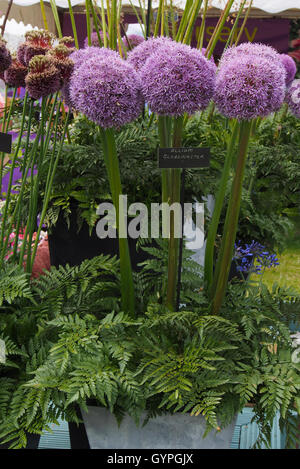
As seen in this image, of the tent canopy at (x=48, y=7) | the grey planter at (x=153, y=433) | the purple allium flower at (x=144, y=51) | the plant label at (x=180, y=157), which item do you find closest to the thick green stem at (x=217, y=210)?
the plant label at (x=180, y=157)

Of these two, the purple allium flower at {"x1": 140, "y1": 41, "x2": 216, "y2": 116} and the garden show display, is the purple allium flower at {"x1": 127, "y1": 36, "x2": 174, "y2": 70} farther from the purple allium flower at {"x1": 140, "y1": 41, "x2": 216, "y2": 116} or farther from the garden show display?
the purple allium flower at {"x1": 140, "y1": 41, "x2": 216, "y2": 116}

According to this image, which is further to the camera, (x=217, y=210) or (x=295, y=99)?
(x=295, y=99)

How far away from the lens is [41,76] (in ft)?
3.53

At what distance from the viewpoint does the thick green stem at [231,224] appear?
3.59ft

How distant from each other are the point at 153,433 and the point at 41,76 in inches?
33.6

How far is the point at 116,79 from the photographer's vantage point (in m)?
0.98

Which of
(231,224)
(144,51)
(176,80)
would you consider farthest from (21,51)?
(231,224)

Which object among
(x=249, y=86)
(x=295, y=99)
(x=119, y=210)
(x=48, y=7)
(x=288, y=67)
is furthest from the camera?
(x=48, y=7)

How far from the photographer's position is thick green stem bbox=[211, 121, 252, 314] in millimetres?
1094

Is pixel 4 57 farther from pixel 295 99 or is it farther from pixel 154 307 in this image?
pixel 295 99

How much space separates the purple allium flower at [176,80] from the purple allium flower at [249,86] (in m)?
0.04

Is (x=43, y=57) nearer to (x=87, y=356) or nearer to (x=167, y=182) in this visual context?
(x=167, y=182)
